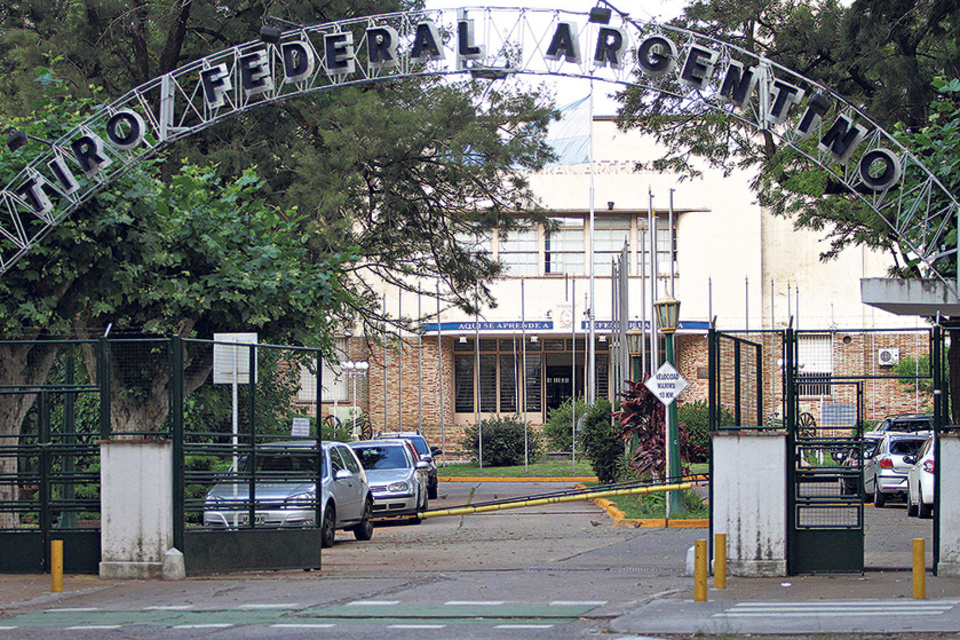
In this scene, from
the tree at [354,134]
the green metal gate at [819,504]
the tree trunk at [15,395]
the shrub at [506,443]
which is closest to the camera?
the green metal gate at [819,504]

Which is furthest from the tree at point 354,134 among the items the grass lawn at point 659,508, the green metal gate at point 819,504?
the green metal gate at point 819,504

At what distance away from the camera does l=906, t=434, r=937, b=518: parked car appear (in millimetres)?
23125

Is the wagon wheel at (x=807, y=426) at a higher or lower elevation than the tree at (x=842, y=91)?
lower

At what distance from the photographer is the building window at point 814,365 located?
1458 centimetres

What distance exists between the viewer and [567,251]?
2120 inches

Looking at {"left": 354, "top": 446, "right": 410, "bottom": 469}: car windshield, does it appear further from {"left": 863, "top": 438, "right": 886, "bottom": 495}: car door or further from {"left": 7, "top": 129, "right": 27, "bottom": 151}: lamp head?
{"left": 7, "top": 129, "right": 27, "bottom": 151}: lamp head

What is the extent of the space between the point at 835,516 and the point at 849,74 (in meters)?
13.0

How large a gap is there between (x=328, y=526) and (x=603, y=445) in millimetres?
12574

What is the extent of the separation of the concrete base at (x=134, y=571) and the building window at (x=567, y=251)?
39.8 m

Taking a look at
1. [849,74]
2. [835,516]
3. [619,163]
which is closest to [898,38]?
[849,74]

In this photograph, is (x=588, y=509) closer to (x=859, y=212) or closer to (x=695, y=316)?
(x=859, y=212)

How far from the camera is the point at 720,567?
1288 cm

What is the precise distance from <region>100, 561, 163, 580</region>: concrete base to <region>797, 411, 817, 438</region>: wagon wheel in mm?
7386

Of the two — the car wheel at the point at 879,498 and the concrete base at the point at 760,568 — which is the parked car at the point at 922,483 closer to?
the car wheel at the point at 879,498
